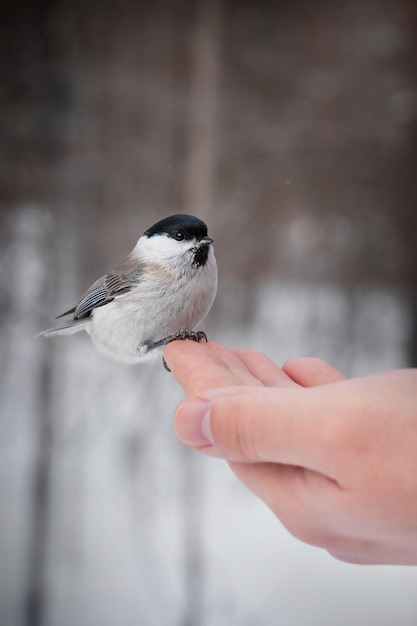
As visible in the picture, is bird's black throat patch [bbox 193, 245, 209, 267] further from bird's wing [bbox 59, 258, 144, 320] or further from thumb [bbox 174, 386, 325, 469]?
→ thumb [bbox 174, 386, 325, 469]

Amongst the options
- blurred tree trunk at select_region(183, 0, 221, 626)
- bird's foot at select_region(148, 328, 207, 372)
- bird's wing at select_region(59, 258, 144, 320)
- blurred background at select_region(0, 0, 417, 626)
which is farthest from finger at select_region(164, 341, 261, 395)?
blurred tree trunk at select_region(183, 0, 221, 626)

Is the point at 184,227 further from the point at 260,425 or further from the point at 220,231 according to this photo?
the point at 220,231

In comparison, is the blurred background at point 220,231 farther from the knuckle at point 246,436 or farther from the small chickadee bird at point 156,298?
Answer: the knuckle at point 246,436

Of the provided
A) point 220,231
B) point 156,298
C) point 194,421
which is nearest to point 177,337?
point 156,298

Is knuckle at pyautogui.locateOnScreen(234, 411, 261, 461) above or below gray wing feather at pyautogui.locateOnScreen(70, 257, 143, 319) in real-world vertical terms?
below

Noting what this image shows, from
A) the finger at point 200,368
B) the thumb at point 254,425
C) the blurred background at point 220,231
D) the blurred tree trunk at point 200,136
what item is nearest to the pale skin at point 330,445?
the thumb at point 254,425

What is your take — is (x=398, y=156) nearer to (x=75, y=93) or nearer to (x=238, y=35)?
(x=238, y=35)

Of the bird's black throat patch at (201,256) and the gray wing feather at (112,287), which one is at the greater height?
the bird's black throat patch at (201,256)
